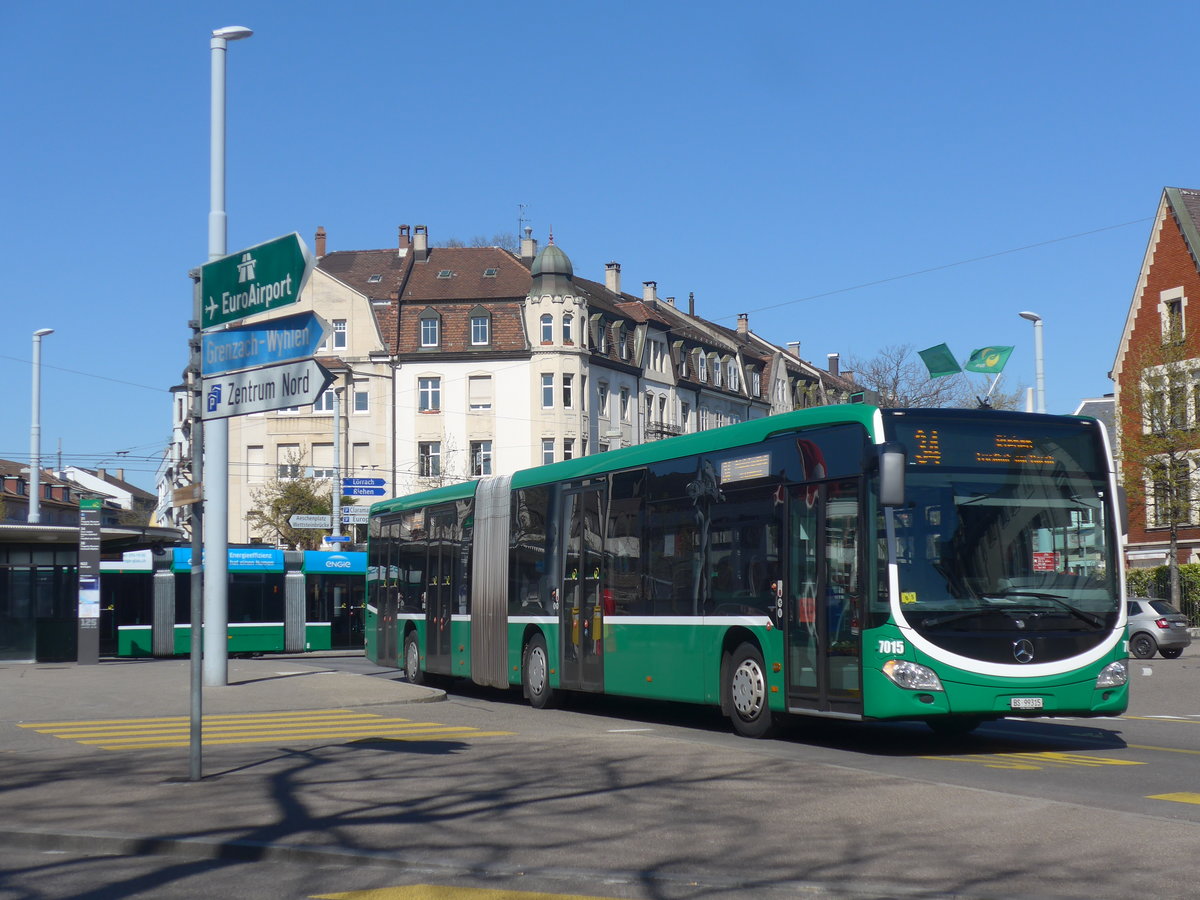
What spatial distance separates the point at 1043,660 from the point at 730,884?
6784 mm

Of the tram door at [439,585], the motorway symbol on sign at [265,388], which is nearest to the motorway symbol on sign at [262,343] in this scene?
the motorway symbol on sign at [265,388]

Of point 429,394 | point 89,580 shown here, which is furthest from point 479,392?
point 89,580

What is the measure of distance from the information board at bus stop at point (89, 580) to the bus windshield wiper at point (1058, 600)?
23036mm

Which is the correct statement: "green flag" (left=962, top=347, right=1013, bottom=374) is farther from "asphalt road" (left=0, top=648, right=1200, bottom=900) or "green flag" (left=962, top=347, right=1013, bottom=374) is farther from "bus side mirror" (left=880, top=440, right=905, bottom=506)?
"bus side mirror" (left=880, top=440, right=905, bottom=506)

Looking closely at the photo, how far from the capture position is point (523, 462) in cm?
7262

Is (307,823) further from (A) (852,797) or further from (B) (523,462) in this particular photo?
(B) (523,462)

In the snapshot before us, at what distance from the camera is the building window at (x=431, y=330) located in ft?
Answer: 245

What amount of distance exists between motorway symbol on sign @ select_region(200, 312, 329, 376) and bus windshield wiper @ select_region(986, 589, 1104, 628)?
6308 millimetres

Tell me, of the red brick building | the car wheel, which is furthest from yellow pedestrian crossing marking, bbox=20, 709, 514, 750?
the red brick building

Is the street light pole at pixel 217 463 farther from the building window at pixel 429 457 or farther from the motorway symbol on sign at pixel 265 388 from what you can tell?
the building window at pixel 429 457

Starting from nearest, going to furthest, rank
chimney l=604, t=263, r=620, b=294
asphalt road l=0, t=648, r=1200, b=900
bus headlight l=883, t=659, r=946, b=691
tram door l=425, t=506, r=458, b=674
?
1. asphalt road l=0, t=648, r=1200, b=900
2. bus headlight l=883, t=659, r=946, b=691
3. tram door l=425, t=506, r=458, b=674
4. chimney l=604, t=263, r=620, b=294

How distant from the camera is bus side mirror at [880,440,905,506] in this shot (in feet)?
41.4

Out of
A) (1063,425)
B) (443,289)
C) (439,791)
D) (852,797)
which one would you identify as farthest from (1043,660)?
(443,289)

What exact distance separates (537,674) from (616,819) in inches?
453
